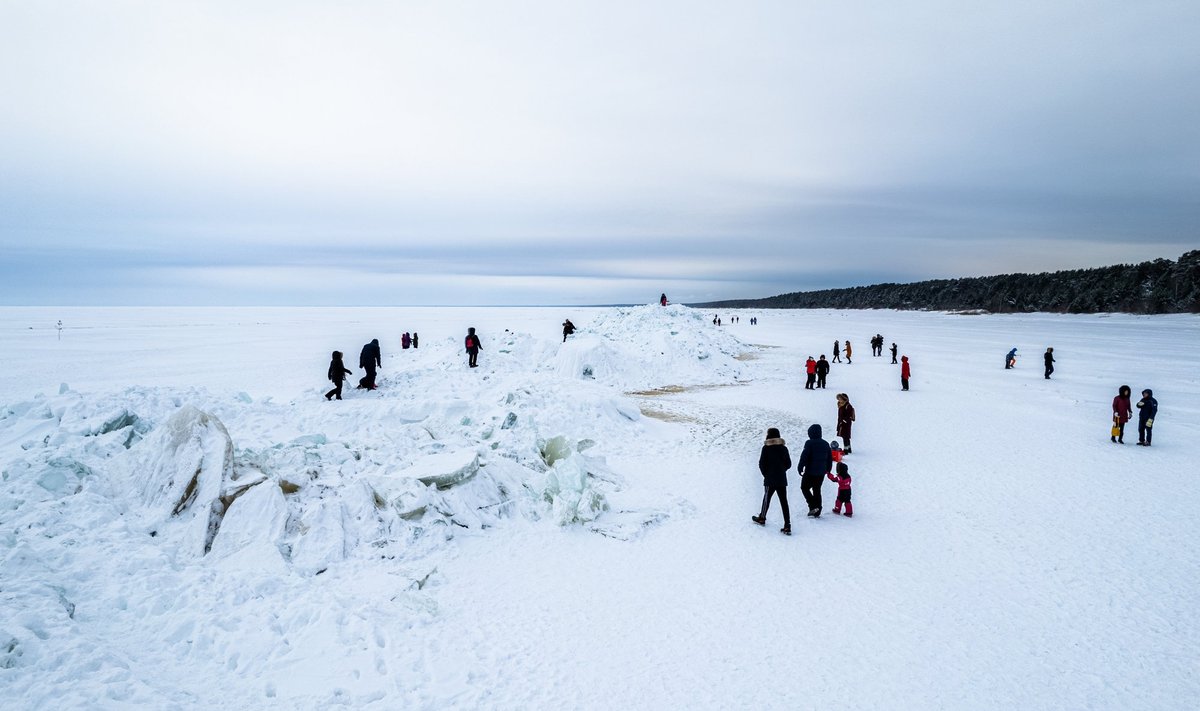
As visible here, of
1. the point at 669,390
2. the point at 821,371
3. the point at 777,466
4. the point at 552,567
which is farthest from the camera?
the point at 669,390

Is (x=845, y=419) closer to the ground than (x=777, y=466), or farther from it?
closer to the ground

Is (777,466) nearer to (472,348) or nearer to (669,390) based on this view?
(472,348)

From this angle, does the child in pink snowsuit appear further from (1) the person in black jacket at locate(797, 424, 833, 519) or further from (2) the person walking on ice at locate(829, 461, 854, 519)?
(1) the person in black jacket at locate(797, 424, 833, 519)

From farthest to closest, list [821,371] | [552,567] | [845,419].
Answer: [821,371] < [845,419] < [552,567]

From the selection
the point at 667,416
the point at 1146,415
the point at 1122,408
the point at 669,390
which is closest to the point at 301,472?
the point at 667,416

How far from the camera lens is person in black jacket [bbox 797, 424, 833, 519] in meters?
9.39

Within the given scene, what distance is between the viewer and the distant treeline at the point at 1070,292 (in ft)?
248

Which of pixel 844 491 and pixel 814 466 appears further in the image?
pixel 844 491

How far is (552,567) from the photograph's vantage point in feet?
26.5

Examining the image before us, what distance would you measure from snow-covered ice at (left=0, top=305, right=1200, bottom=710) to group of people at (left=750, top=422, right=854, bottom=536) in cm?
38

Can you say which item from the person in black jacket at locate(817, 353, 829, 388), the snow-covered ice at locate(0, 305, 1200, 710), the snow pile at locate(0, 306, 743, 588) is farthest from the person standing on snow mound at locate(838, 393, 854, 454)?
the person in black jacket at locate(817, 353, 829, 388)

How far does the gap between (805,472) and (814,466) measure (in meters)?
0.27

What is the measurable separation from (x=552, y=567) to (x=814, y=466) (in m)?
4.63

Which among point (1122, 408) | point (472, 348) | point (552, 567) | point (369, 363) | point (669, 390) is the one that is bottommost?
point (552, 567)
